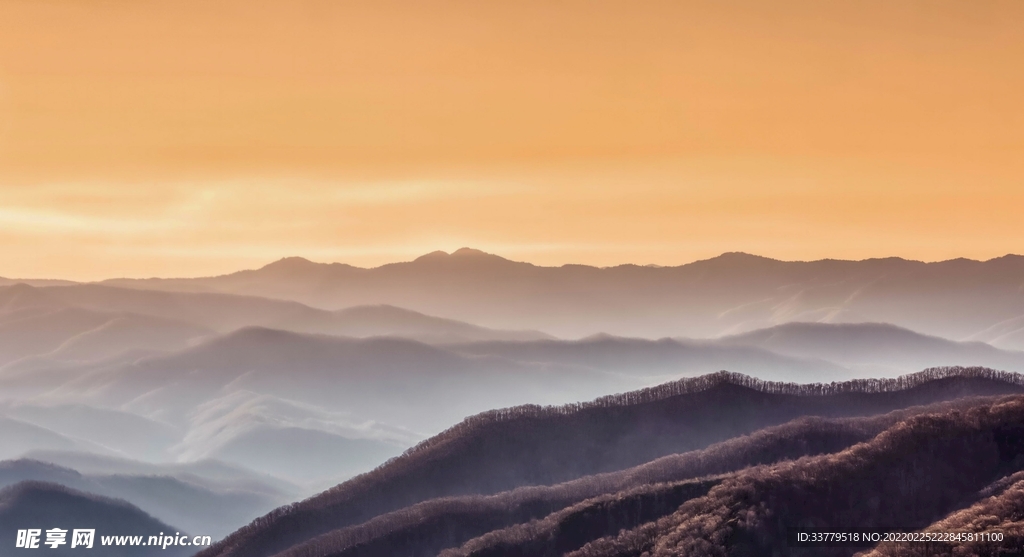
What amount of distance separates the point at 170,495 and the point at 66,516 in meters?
46.2

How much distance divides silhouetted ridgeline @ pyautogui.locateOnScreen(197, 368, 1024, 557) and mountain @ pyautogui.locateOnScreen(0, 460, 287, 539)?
63279 millimetres

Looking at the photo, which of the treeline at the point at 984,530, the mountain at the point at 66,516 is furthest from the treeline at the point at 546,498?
the mountain at the point at 66,516

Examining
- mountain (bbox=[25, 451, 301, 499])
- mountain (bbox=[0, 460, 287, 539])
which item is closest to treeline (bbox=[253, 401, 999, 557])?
mountain (bbox=[0, 460, 287, 539])

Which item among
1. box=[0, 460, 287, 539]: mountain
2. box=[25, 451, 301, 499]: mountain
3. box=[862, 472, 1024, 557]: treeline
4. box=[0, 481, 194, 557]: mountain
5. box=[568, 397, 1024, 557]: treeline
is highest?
box=[25, 451, 301, 499]: mountain

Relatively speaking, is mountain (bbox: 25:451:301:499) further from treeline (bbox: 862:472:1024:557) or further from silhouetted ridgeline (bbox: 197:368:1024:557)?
treeline (bbox: 862:472:1024:557)

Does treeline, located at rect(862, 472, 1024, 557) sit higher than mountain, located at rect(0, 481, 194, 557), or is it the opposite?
mountain, located at rect(0, 481, 194, 557)

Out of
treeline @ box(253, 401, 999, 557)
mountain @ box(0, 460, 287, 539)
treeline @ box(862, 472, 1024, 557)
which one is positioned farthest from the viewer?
A: mountain @ box(0, 460, 287, 539)

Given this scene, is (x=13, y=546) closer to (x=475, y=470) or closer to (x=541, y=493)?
(x=475, y=470)

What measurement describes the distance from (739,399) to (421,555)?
2175 centimetres

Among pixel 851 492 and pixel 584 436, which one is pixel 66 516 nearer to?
pixel 584 436

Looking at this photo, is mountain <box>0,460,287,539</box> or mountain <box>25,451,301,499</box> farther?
mountain <box>25,451,301,499</box>

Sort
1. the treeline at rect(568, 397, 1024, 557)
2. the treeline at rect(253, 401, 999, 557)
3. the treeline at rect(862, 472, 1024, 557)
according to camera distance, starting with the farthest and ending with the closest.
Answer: the treeline at rect(253, 401, 999, 557), the treeline at rect(568, 397, 1024, 557), the treeline at rect(862, 472, 1024, 557)

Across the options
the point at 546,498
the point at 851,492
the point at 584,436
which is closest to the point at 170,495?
the point at 584,436

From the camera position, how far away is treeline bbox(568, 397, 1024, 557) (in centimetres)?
3247
